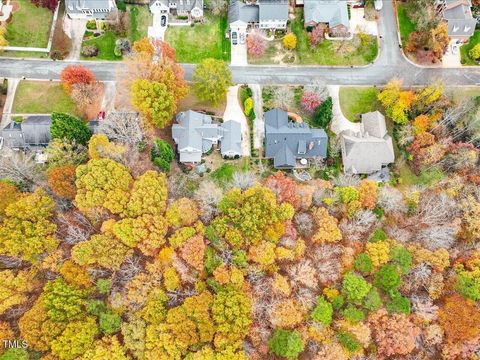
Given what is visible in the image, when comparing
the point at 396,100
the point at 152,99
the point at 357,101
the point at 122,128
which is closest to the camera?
the point at 122,128

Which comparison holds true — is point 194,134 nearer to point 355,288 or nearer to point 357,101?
point 357,101

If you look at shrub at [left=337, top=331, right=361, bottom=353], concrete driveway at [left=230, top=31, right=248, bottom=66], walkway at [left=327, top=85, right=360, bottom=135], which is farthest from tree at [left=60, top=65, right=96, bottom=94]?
shrub at [left=337, top=331, right=361, bottom=353]

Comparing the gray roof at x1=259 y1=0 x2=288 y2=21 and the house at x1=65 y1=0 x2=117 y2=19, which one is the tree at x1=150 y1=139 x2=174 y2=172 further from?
the gray roof at x1=259 y1=0 x2=288 y2=21

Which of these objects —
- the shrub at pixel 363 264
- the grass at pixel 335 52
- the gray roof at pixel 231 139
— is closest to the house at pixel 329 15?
the grass at pixel 335 52

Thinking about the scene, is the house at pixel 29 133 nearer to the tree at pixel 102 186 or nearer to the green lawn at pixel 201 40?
the tree at pixel 102 186

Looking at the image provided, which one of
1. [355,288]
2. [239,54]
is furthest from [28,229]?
[239,54]

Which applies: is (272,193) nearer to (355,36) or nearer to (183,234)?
(183,234)
